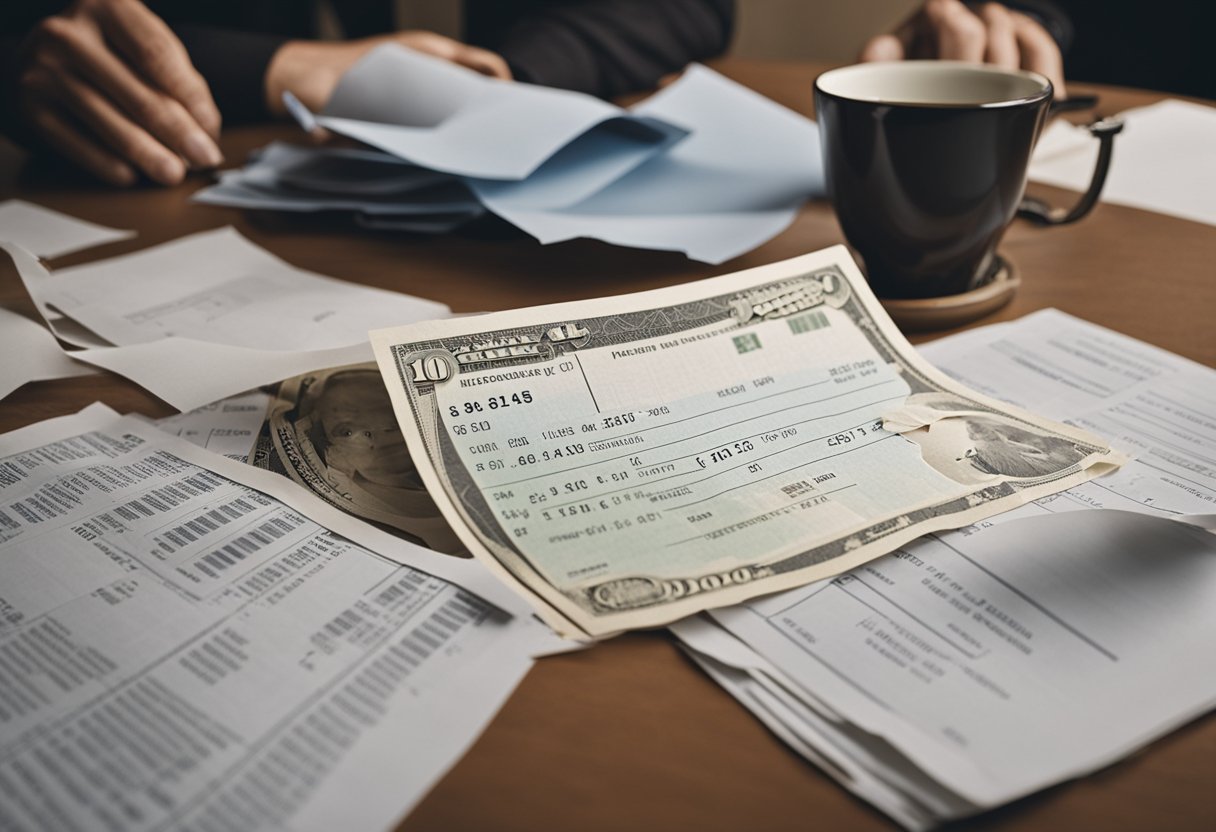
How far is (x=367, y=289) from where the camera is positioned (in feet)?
1.98

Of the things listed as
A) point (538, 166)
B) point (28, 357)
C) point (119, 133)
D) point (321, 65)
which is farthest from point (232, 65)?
point (28, 357)

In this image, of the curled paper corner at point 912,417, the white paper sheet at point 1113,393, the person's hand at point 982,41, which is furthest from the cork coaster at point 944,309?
the person's hand at point 982,41

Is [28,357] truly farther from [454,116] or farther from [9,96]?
[9,96]

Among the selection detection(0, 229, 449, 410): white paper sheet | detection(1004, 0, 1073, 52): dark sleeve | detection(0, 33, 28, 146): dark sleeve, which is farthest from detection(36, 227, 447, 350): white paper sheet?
detection(1004, 0, 1073, 52): dark sleeve

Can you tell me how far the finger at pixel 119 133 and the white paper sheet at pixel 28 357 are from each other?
0.32 meters

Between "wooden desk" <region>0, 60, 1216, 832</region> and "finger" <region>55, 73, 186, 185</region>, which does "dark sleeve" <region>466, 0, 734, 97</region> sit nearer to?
"finger" <region>55, 73, 186, 185</region>

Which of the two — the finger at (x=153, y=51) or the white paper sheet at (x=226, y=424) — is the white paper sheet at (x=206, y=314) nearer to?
the white paper sheet at (x=226, y=424)

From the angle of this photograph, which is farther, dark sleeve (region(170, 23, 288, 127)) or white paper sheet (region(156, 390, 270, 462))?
dark sleeve (region(170, 23, 288, 127))

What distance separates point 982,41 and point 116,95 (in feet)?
2.63

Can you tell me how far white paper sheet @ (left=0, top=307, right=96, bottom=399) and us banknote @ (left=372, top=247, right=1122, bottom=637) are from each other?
0.69 ft

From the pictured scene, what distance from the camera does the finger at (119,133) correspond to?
2.63 feet

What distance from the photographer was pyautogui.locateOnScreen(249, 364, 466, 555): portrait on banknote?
1.22 feet

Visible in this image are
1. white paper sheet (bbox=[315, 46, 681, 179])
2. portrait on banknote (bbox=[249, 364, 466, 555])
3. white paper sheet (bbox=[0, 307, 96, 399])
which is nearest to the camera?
portrait on banknote (bbox=[249, 364, 466, 555])

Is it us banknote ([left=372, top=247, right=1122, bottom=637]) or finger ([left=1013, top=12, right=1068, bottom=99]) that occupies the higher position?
finger ([left=1013, top=12, right=1068, bottom=99])
